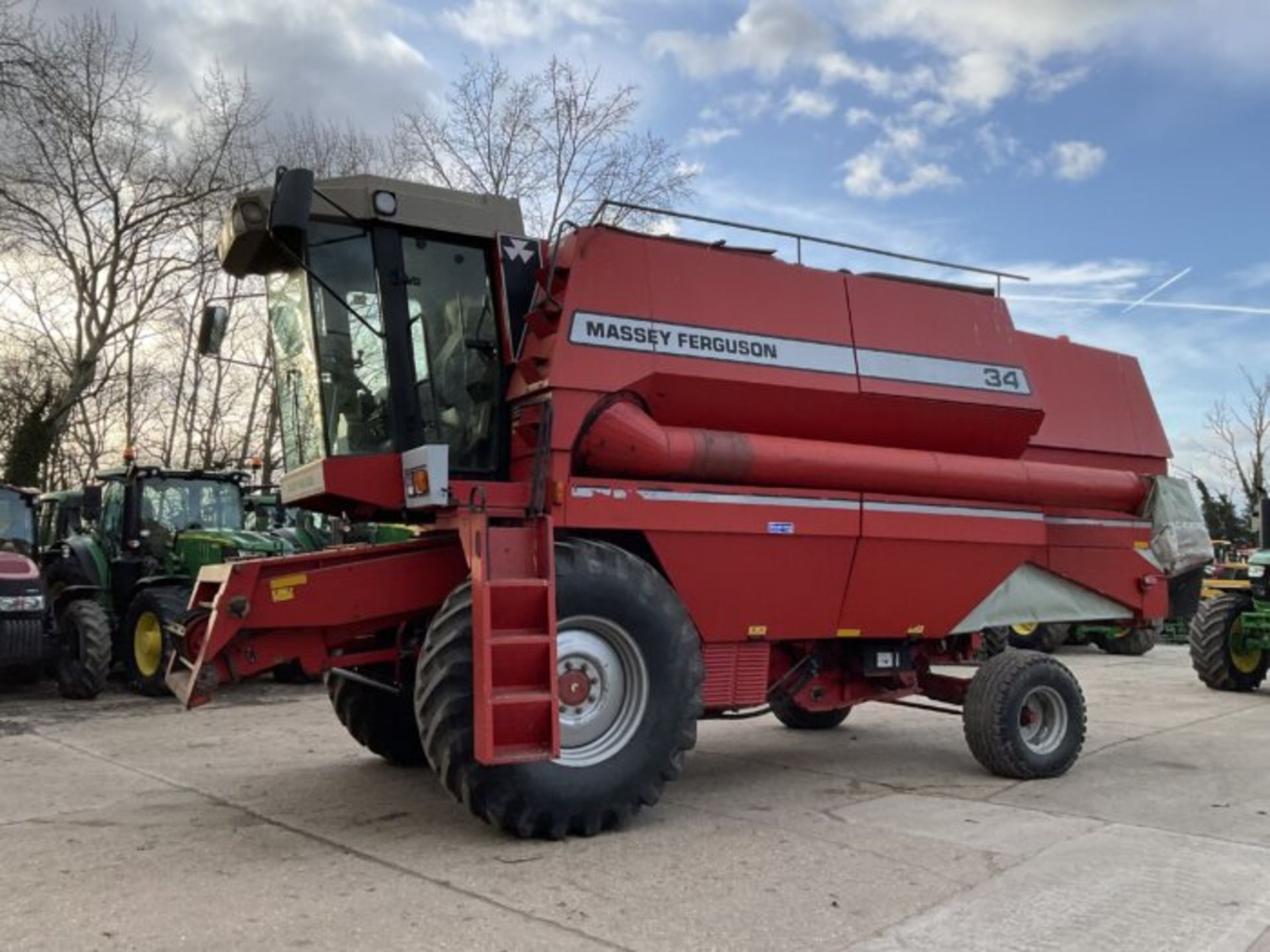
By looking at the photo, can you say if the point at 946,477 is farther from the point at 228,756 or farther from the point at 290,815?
the point at 228,756

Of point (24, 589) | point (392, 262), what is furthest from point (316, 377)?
point (24, 589)

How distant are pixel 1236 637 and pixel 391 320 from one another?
11357 mm

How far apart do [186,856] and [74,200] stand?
2251 cm

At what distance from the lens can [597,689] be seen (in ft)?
18.1

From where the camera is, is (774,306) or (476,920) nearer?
(476,920)

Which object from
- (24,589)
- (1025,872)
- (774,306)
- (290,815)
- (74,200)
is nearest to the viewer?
(1025,872)

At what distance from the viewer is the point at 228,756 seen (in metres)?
7.77

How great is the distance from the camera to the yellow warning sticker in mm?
5535

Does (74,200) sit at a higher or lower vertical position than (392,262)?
higher

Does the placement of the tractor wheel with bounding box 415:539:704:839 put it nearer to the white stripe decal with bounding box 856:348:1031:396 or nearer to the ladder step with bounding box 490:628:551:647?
the ladder step with bounding box 490:628:551:647

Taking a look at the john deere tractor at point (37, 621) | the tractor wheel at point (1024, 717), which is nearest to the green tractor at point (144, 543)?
the john deere tractor at point (37, 621)

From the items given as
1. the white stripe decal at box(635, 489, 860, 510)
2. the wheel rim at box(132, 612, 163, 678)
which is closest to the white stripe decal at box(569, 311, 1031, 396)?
the white stripe decal at box(635, 489, 860, 510)

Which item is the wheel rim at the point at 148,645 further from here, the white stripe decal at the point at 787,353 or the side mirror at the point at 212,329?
the white stripe decal at the point at 787,353

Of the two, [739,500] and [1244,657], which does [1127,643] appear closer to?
[1244,657]
